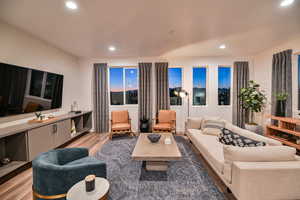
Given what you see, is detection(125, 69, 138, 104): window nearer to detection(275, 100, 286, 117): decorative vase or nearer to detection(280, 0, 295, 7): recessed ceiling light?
detection(280, 0, 295, 7): recessed ceiling light

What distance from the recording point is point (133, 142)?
3.79 metres

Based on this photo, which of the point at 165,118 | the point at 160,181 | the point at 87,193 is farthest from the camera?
the point at 165,118

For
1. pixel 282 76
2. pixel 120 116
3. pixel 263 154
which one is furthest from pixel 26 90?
pixel 282 76

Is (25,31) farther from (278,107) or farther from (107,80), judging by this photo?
(278,107)

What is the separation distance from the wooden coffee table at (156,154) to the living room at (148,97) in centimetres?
2

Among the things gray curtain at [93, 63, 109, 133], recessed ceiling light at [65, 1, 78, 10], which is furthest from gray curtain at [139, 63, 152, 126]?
recessed ceiling light at [65, 1, 78, 10]

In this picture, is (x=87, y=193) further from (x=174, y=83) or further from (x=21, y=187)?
(x=174, y=83)

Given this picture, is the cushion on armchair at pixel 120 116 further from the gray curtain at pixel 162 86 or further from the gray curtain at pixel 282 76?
the gray curtain at pixel 282 76

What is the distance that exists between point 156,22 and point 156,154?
2384mm

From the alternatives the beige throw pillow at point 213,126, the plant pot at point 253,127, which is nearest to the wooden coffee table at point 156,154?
the beige throw pillow at point 213,126

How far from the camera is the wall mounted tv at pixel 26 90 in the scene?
2338 mm

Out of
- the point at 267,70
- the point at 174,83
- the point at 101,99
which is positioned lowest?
the point at 101,99

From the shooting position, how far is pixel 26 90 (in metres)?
2.69

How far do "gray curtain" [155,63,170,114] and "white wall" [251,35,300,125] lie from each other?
310 cm
